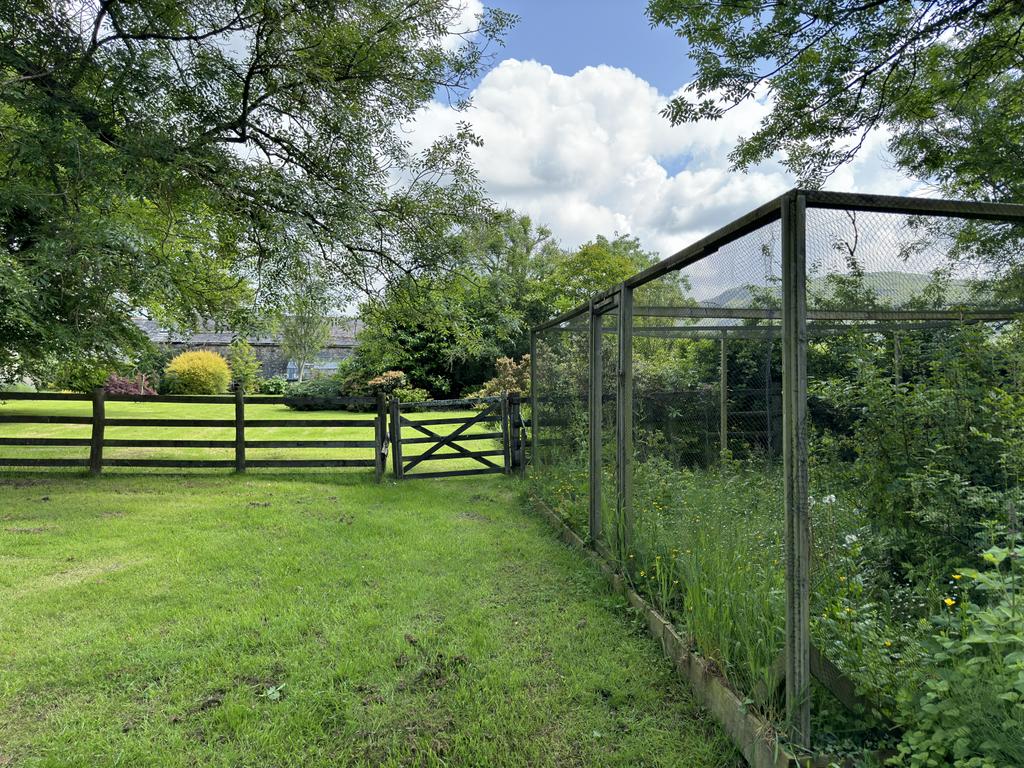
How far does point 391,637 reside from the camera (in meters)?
3.06

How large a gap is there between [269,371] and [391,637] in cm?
3752

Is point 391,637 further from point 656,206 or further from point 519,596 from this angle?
point 656,206

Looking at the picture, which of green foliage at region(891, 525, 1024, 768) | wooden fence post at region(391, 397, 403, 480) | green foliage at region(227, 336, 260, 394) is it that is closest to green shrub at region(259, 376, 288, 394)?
green foliage at region(227, 336, 260, 394)

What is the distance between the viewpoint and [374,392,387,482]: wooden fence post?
780 centimetres

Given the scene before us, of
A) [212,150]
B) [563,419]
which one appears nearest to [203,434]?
[212,150]

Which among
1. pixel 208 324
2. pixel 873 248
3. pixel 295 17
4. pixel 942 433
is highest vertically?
pixel 295 17

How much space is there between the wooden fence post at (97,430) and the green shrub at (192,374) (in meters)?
16.3

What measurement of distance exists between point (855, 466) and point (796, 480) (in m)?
1.03

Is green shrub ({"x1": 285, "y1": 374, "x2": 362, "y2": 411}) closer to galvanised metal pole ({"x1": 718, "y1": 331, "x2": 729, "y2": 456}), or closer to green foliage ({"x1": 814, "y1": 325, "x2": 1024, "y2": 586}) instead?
galvanised metal pole ({"x1": 718, "y1": 331, "x2": 729, "y2": 456})

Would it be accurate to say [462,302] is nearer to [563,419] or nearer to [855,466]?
[563,419]

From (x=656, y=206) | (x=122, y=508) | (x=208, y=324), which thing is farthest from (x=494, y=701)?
(x=656, y=206)

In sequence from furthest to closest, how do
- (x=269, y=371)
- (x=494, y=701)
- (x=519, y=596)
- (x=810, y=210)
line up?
(x=269, y=371) → (x=519, y=596) → (x=494, y=701) → (x=810, y=210)

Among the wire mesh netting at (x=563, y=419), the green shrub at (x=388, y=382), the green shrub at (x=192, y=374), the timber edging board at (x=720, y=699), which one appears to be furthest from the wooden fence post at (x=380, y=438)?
the green shrub at (x=192, y=374)

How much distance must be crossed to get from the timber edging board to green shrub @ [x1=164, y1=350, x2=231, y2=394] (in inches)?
934
